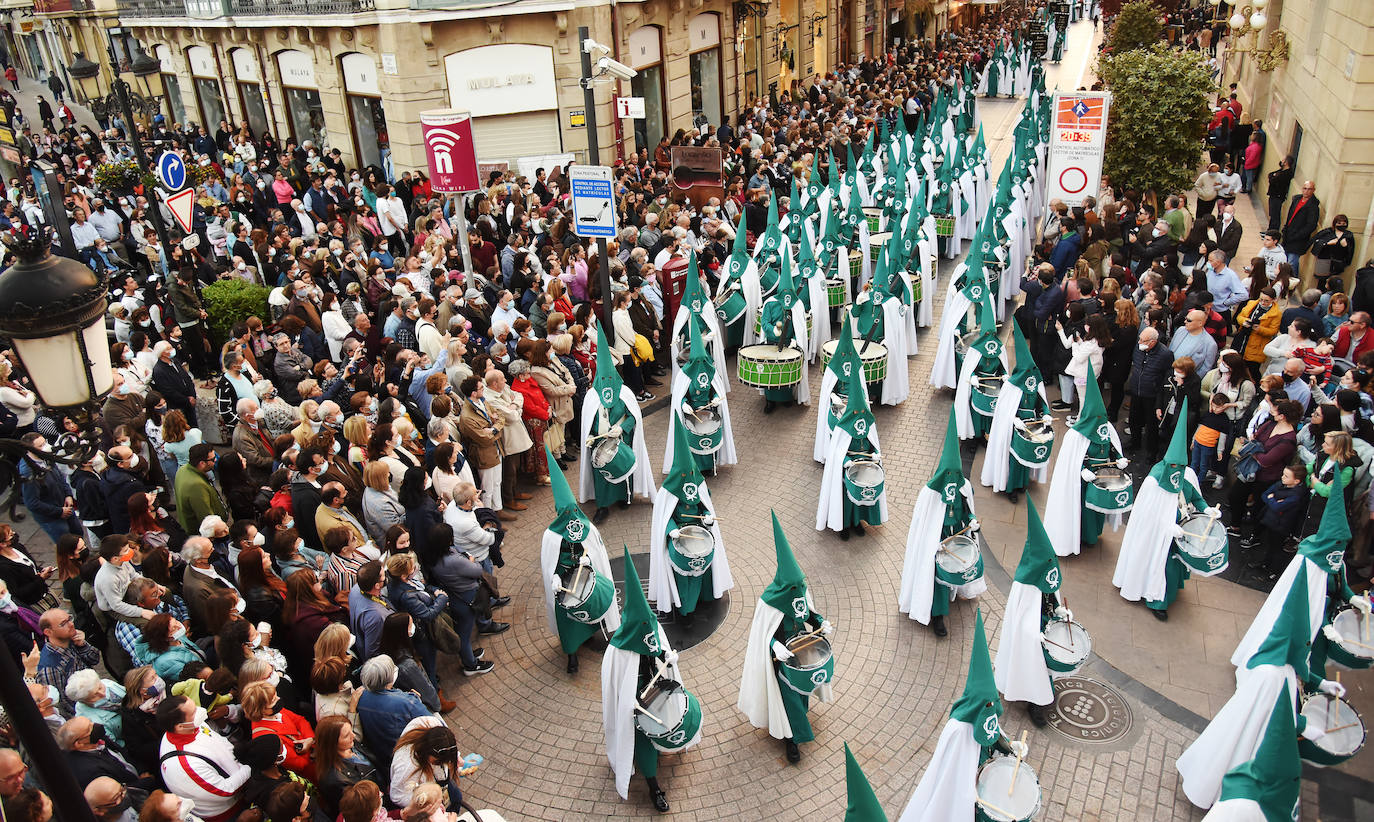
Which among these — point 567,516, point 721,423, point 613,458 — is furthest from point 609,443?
point 567,516

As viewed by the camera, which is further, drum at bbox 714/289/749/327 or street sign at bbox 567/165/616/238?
drum at bbox 714/289/749/327

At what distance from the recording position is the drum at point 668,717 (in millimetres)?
6465

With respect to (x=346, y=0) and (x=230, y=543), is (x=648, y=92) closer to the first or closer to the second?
(x=346, y=0)

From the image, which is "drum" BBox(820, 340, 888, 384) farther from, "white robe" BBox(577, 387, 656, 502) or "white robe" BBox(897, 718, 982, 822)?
"white robe" BBox(897, 718, 982, 822)

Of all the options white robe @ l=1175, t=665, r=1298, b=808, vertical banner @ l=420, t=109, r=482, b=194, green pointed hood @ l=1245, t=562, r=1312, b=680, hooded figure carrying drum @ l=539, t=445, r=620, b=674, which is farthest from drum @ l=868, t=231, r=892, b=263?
green pointed hood @ l=1245, t=562, r=1312, b=680

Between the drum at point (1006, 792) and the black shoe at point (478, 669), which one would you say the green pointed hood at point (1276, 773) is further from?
the black shoe at point (478, 669)

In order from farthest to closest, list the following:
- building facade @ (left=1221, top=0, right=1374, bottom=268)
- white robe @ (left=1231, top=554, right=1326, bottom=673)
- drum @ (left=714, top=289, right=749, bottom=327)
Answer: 1. drum @ (left=714, top=289, right=749, bottom=327)
2. building facade @ (left=1221, top=0, right=1374, bottom=268)
3. white robe @ (left=1231, top=554, right=1326, bottom=673)

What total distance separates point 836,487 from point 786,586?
10.1 feet

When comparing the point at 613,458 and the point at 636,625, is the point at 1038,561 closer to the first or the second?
the point at 636,625

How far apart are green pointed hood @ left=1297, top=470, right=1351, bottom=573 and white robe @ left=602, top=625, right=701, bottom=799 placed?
185 inches

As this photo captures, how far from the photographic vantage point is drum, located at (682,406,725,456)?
10.5 meters

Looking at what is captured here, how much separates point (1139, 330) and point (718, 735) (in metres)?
7.21

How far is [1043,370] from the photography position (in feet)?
Result: 41.5

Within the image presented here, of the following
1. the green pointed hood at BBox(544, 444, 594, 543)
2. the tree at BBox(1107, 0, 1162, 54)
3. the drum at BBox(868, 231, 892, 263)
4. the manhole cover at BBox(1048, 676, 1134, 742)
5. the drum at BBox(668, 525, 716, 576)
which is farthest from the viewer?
the tree at BBox(1107, 0, 1162, 54)
